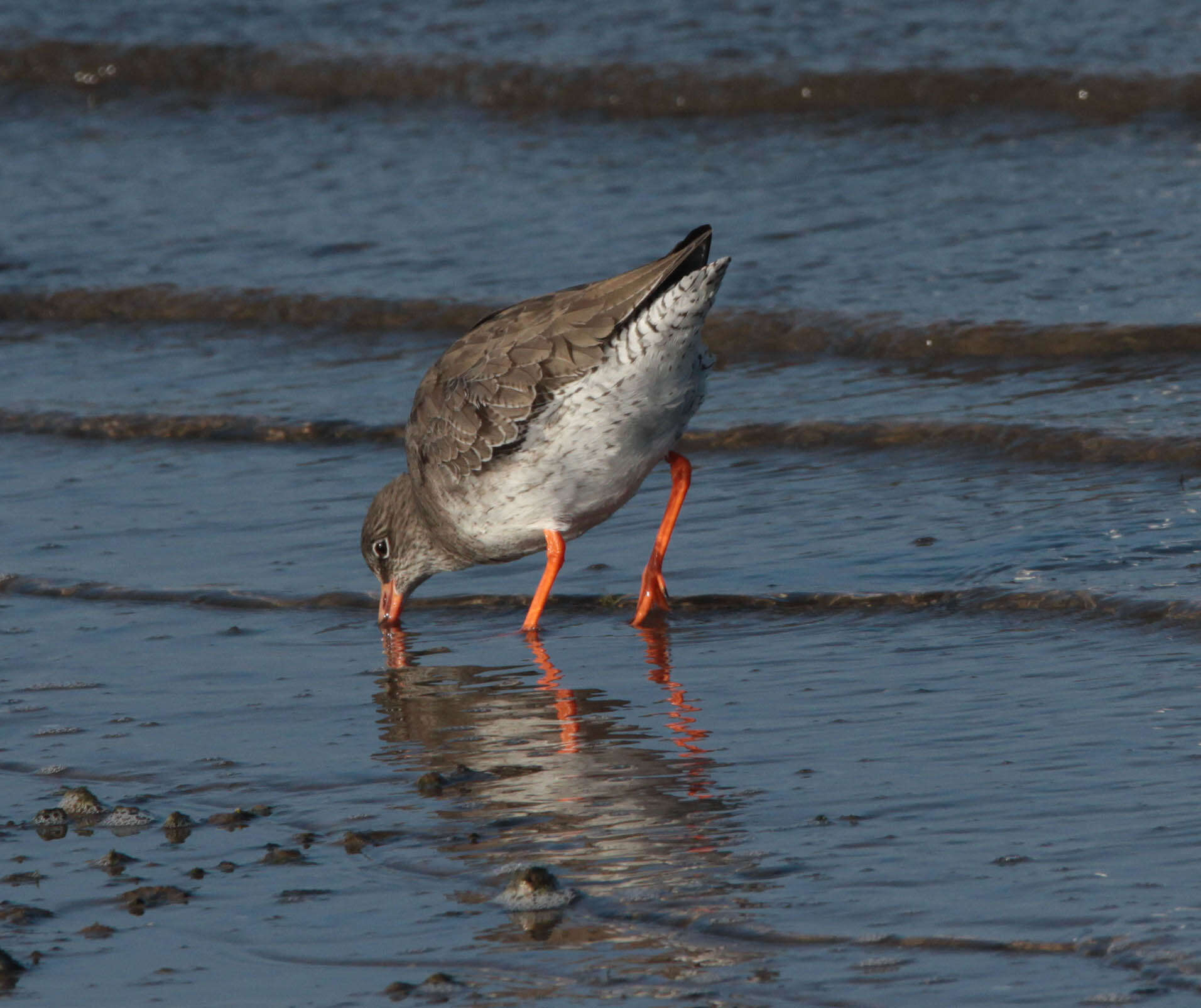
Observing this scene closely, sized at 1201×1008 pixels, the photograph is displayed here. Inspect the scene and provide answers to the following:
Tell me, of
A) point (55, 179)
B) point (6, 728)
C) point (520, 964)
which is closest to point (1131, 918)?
point (520, 964)

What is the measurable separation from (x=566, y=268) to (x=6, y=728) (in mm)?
6150

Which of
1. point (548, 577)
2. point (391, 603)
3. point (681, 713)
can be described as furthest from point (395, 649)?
point (681, 713)

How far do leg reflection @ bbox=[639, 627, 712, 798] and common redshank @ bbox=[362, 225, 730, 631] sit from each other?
10.5 inches

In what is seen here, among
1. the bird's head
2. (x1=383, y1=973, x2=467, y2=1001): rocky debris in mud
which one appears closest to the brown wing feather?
the bird's head

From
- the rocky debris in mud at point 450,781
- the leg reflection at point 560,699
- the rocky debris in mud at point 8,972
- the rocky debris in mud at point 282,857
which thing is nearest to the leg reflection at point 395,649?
the leg reflection at point 560,699

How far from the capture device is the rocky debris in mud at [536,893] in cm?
418

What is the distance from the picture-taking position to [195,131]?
1689 centimetres

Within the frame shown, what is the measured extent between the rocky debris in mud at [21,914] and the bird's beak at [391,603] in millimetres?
2817

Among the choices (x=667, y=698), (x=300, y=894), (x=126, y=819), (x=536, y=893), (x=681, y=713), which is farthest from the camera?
(x=667, y=698)

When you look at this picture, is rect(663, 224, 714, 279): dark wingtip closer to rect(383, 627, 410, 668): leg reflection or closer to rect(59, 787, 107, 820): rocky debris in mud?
rect(383, 627, 410, 668): leg reflection

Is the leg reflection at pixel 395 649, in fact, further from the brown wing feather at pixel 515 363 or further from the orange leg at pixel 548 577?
the brown wing feather at pixel 515 363

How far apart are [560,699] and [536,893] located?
5.79 ft

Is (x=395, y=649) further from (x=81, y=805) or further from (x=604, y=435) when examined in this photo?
(x=81, y=805)

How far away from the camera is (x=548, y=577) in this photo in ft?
22.6
